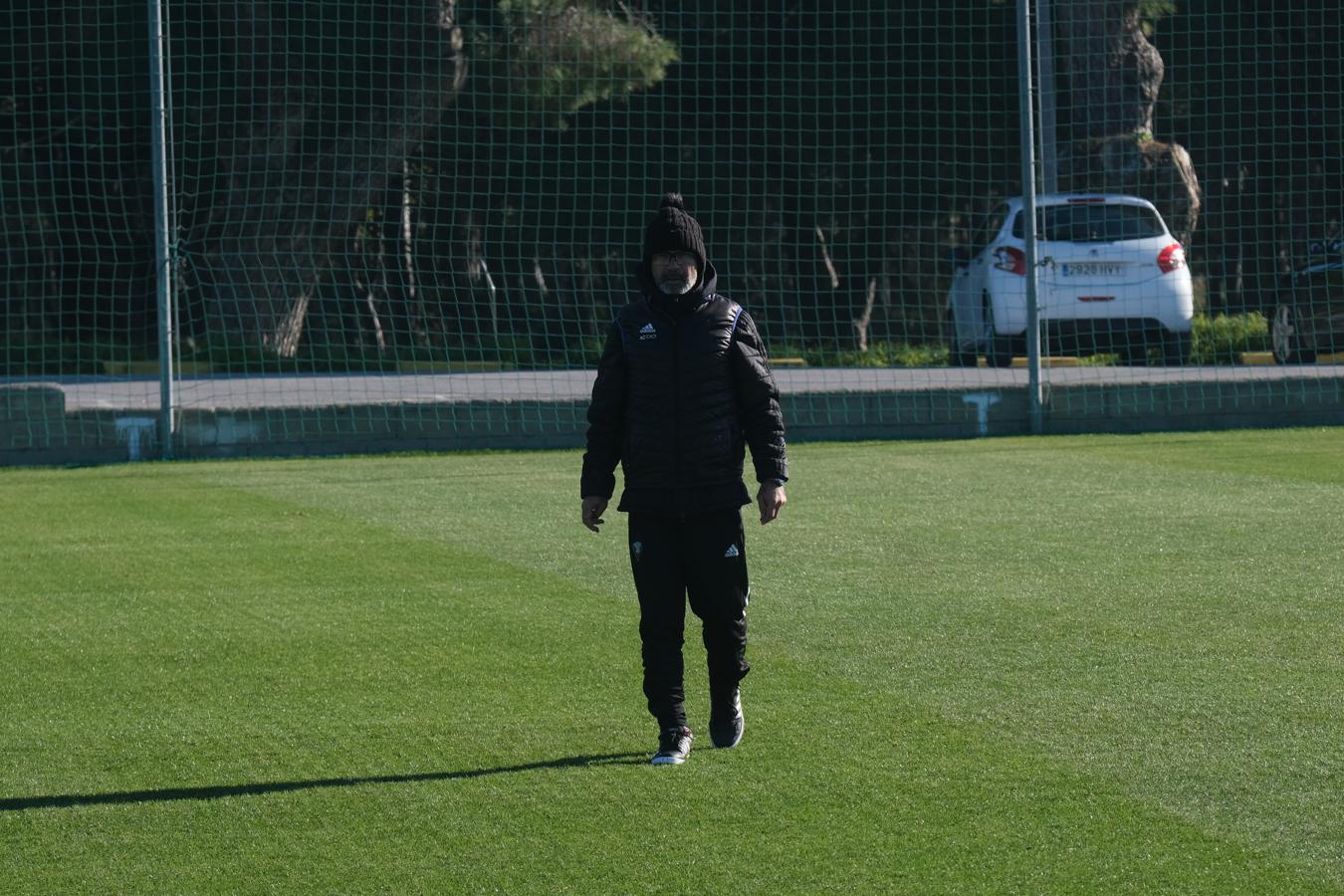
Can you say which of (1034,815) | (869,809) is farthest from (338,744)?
(1034,815)

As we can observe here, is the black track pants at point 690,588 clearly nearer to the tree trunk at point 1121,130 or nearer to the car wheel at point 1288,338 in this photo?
the car wheel at point 1288,338

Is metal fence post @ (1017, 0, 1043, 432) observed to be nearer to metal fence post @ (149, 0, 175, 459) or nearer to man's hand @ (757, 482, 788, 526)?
metal fence post @ (149, 0, 175, 459)

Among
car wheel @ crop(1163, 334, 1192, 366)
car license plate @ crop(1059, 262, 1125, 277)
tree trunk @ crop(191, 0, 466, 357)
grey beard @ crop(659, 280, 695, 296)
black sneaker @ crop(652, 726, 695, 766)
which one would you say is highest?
tree trunk @ crop(191, 0, 466, 357)

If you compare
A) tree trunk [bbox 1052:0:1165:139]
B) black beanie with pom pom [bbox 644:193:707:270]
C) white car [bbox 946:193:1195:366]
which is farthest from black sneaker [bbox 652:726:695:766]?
tree trunk [bbox 1052:0:1165:139]

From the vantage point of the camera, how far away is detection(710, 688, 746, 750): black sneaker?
534cm

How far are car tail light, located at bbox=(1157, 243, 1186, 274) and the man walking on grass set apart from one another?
41.2 feet

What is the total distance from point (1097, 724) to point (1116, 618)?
5.69ft

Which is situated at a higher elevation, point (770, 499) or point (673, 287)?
point (673, 287)

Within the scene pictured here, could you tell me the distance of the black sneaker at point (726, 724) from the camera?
534cm

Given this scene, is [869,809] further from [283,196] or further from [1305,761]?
[283,196]

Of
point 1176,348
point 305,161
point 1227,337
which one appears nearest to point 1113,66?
point 1227,337

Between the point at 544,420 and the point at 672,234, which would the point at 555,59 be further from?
the point at 672,234

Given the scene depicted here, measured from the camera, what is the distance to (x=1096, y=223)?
1728 centimetres

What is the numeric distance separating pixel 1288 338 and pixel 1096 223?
254cm
